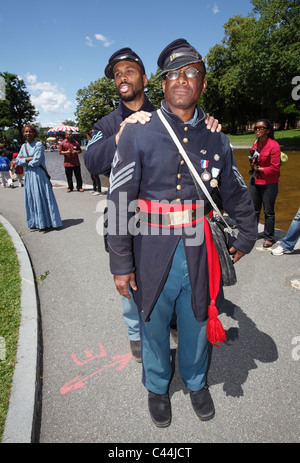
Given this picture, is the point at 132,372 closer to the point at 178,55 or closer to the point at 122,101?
the point at 122,101

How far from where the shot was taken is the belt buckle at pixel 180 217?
70.4 inches

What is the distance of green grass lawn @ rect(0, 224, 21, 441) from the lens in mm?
2334

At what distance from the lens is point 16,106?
69.3 meters

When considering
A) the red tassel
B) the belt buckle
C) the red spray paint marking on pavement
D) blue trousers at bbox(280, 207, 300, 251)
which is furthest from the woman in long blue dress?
the red tassel

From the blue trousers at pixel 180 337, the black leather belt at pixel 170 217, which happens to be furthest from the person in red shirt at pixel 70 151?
the blue trousers at pixel 180 337

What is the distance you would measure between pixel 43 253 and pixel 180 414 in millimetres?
4049

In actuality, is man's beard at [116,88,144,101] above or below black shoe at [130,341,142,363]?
above

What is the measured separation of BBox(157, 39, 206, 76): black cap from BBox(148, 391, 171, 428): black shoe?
7.61 ft

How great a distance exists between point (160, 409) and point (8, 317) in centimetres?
207

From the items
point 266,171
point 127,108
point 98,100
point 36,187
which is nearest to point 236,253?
point 127,108

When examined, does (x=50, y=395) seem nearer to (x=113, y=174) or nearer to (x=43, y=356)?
(x=43, y=356)

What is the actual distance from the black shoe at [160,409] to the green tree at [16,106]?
238 feet

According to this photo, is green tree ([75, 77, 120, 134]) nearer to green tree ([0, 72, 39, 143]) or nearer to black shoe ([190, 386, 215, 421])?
green tree ([0, 72, 39, 143])

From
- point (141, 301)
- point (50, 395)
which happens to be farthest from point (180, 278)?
point (50, 395)
